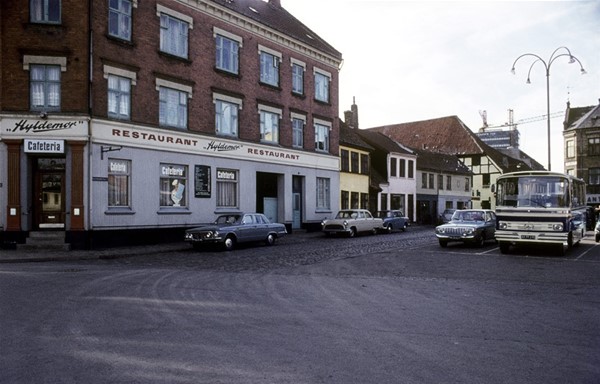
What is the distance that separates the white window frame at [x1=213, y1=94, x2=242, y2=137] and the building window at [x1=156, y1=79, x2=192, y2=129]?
6.73 ft

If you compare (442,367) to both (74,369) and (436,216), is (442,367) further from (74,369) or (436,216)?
(436,216)

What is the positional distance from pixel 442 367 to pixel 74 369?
393 cm

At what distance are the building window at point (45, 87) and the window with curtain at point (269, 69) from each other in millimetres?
12258

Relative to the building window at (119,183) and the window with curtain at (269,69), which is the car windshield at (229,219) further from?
the window with curtain at (269,69)

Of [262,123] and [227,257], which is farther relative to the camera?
[262,123]

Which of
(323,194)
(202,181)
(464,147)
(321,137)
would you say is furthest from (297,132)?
(464,147)

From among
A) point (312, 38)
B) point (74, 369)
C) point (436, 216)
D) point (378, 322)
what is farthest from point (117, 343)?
point (436, 216)

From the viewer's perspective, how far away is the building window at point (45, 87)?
67.1ft

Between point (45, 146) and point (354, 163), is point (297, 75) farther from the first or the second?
point (45, 146)

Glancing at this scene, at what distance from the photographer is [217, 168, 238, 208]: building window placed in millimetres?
27156

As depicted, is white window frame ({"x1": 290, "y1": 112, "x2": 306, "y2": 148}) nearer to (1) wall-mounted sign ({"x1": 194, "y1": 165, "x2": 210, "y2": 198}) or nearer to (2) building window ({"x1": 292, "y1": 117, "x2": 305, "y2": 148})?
(2) building window ({"x1": 292, "y1": 117, "x2": 305, "y2": 148})

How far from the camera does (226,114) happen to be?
91.0 ft

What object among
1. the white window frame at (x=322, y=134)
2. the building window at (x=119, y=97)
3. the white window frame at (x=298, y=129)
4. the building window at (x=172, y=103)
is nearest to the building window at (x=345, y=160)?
the white window frame at (x=322, y=134)

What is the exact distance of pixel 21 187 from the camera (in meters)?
20.3
